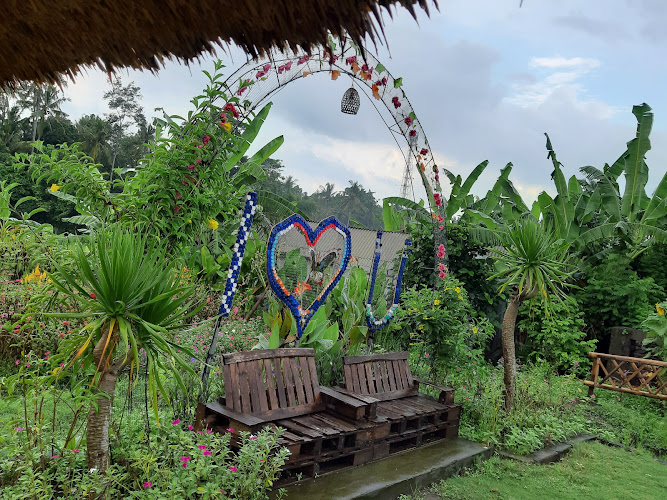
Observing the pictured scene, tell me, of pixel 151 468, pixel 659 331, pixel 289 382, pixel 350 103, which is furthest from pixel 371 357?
pixel 659 331

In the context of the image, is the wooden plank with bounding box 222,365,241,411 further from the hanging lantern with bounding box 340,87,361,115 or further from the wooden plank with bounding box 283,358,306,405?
the hanging lantern with bounding box 340,87,361,115

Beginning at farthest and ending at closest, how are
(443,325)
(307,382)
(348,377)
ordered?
(443,325), (348,377), (307,382)

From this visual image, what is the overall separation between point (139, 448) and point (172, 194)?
183 cm

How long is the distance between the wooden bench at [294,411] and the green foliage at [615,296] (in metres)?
6.08

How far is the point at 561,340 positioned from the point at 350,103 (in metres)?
5.21

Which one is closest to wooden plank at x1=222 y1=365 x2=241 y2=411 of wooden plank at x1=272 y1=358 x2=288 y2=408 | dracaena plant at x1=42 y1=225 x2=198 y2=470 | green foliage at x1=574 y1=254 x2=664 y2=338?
wooden plank at x1=272 y1=358 x2=288 y2=408

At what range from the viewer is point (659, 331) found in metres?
7.66

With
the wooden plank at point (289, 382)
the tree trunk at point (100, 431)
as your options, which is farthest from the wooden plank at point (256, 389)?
the tree trunk at point (100, 431)

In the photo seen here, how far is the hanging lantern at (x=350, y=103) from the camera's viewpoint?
23.9ft

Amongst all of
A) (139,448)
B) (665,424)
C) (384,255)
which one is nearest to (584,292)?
(665,424)

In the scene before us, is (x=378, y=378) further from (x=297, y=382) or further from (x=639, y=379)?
(x=639, y=379)

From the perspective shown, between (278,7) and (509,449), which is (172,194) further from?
(509,449)

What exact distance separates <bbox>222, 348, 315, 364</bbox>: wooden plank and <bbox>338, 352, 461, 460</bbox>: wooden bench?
1.90 feet

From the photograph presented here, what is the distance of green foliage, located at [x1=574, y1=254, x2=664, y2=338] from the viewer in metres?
9.25
